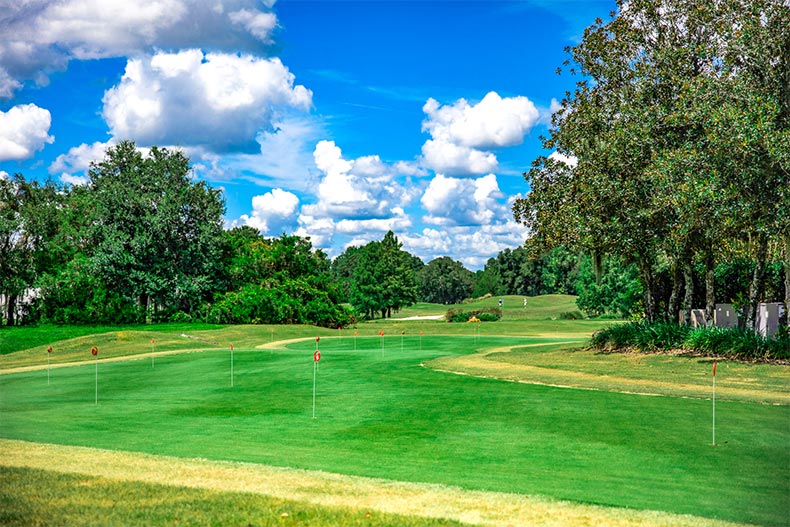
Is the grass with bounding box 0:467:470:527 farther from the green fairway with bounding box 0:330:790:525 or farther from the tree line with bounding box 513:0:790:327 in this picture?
the tree line with bounding box 513:0:790:327

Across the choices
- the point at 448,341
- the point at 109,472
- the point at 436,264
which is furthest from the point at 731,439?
the point at 436,264

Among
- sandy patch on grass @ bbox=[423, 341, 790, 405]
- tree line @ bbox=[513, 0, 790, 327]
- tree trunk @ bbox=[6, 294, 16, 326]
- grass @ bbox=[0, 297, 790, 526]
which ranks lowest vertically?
sandy patch on grass @ bbox=[423, 341, 790, 405]

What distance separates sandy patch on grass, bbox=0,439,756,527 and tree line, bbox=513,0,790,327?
1926 cm

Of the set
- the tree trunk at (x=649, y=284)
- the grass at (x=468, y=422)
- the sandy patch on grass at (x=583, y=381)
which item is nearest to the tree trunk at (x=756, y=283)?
the grass at (x=468, y=422)

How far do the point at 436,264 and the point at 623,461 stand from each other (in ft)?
519

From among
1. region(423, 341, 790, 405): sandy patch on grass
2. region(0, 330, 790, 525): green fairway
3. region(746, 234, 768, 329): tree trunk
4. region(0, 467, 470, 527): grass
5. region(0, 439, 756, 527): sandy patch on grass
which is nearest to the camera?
region(0, 467, 470, 527): grass

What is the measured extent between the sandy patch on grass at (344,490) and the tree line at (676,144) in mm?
19255

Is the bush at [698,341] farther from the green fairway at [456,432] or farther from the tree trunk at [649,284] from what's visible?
the green fairway at [456,432]

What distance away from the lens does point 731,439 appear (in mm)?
13523

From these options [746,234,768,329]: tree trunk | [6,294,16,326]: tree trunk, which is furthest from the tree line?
[6,294,16,326]: tree trunk

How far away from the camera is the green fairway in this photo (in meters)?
10.4

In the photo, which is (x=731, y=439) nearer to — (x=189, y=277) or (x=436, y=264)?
(x=189, y=277)

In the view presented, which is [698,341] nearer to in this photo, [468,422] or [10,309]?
[468,422]

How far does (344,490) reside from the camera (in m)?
9.52
